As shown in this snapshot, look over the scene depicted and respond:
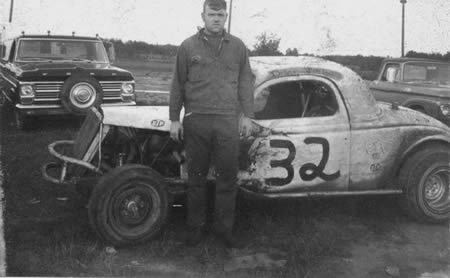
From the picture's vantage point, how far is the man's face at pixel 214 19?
382 centimetres

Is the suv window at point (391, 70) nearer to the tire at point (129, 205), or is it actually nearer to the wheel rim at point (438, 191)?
the wheel rim at point (438, 191)

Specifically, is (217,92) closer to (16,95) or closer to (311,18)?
(311,18)

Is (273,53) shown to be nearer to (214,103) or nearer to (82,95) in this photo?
(82,95)

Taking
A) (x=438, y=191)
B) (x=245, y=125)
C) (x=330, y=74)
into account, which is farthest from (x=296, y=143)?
(x=438, y=191)

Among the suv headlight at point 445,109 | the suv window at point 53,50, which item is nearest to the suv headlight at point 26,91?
the suv window at point 53,50

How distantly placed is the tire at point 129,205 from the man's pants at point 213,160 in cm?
28

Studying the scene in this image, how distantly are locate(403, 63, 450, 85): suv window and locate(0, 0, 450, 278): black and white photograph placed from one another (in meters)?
A: 3.24

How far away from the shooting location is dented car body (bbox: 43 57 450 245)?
4277 millimetres

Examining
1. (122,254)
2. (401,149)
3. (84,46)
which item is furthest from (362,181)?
(84,46)

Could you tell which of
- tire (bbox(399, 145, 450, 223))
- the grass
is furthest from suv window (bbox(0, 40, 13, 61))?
tire (bbox(399, 145, 450, 223))

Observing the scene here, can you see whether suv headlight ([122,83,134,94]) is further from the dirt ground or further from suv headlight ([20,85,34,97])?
the dirt ground

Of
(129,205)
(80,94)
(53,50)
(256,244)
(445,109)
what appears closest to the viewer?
(129,205)

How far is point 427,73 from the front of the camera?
8.72 meters

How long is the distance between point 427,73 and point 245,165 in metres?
5.75
